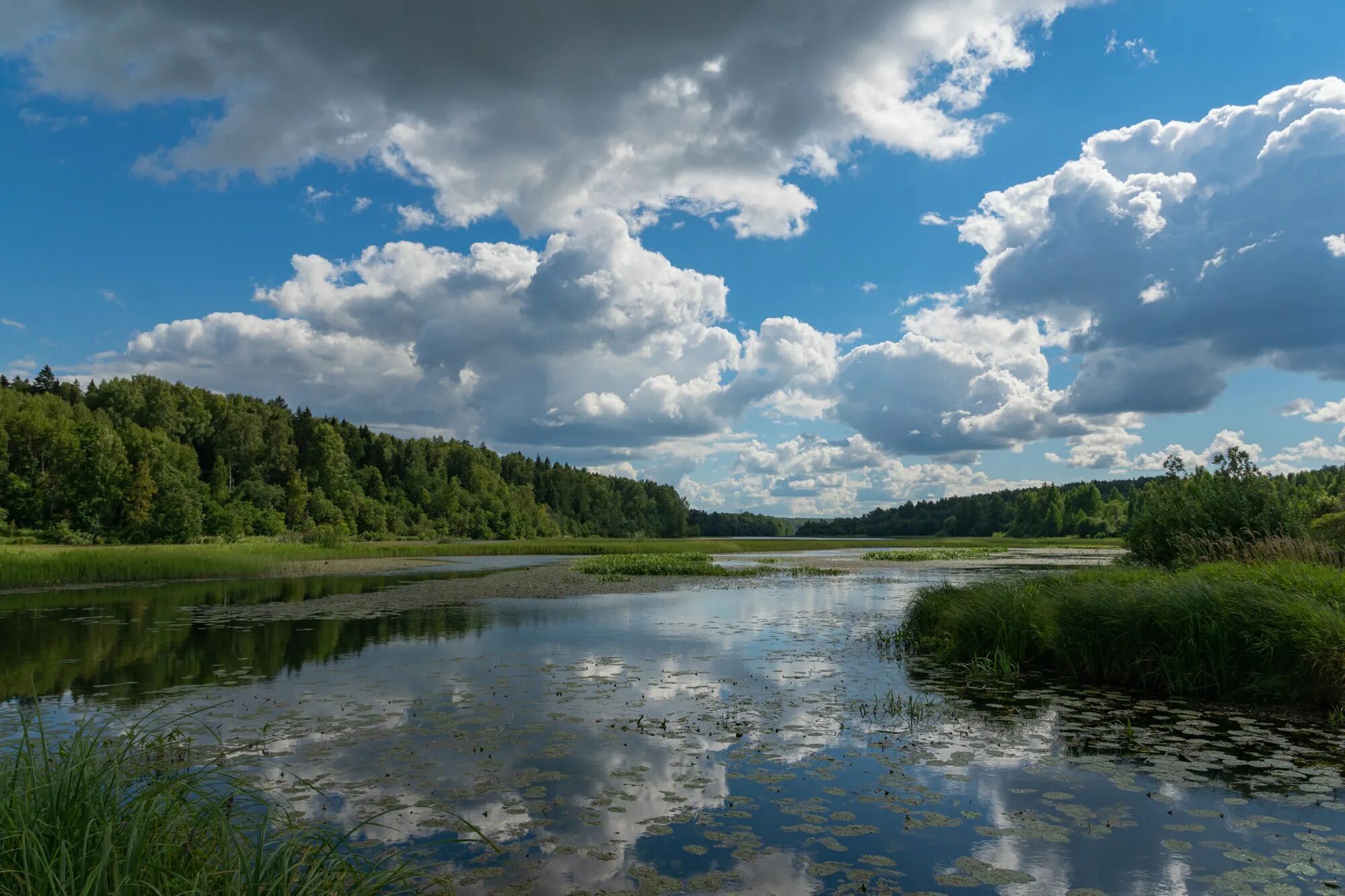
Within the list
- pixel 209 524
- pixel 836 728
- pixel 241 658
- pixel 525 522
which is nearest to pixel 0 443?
pixel 209 524

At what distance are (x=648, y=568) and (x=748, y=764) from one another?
42756 mm

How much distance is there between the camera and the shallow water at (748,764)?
23.0 feet

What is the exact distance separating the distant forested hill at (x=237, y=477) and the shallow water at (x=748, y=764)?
60973mm

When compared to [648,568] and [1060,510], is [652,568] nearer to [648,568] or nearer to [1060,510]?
[648,568]

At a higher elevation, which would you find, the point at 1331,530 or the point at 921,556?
the point at 1331,530

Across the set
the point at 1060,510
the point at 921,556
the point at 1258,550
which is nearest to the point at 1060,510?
the point at 1060,510

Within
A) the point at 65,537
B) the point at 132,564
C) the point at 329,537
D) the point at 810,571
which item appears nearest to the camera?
the point at 132,564

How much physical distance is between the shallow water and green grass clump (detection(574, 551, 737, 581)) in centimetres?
2915

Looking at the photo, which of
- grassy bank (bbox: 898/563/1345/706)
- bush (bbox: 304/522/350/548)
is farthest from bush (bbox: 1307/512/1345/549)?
bush (bbox: 304/522/350/548)

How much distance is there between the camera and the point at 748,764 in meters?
10.0

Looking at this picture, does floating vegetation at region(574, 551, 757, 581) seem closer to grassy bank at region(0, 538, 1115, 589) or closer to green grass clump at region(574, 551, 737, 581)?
green grass clump at region(574, 551, 737, 581)

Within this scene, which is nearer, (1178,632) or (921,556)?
(1178,632)

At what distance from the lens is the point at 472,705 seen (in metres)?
Result: 13.2

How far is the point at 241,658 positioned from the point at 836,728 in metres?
14.4
